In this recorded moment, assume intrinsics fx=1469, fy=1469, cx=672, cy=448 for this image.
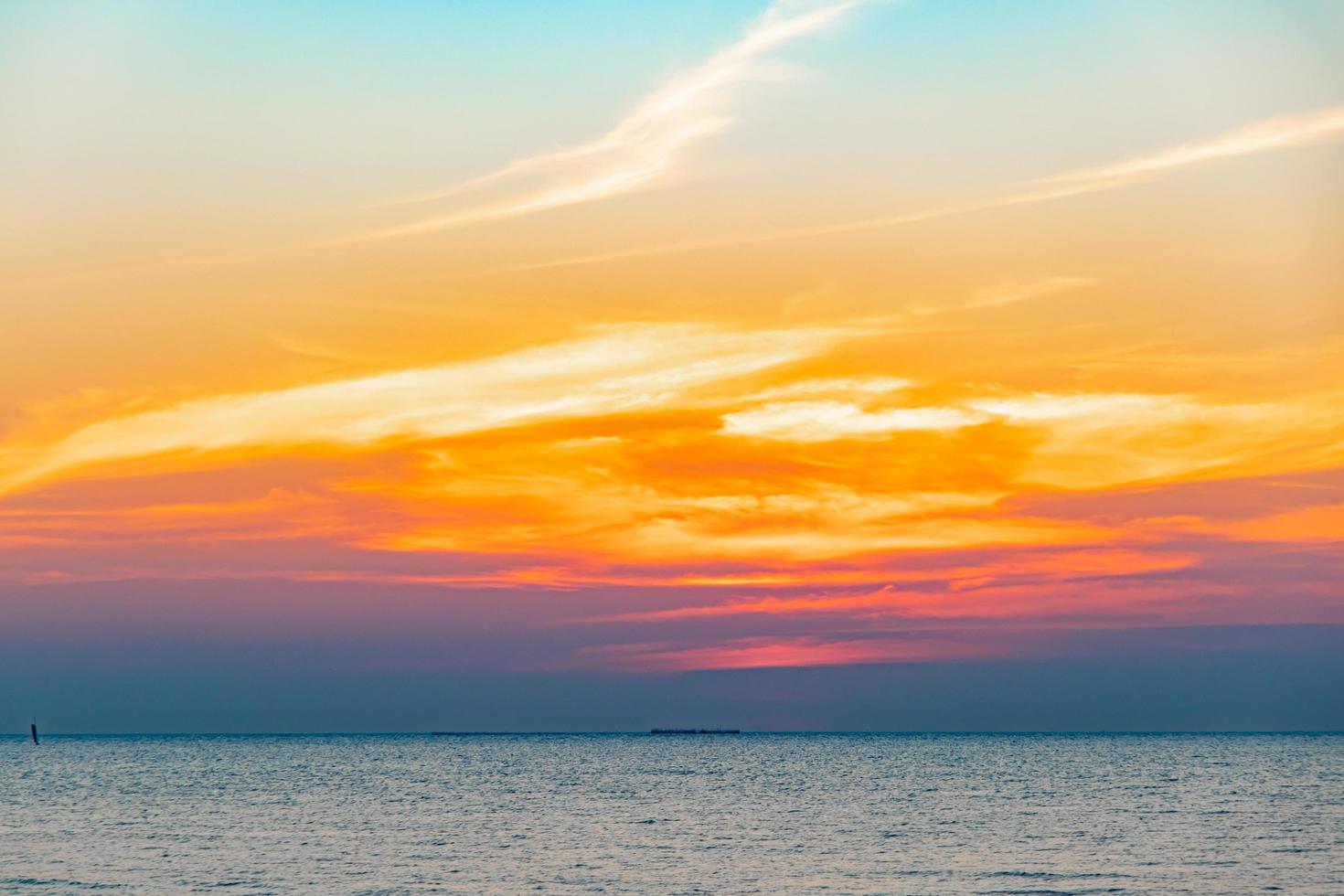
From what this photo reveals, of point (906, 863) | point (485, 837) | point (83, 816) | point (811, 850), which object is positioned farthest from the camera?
point (83, 816)

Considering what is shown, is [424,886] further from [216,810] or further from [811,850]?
[216,810]

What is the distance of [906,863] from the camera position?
80.1 m

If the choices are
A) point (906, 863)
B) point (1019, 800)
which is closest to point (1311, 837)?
point (906, 863)

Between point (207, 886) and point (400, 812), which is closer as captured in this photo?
point (207, 886)

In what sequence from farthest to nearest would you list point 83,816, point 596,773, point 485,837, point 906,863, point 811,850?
1. point 596,773
2. point 83,816
3. point 485,837
4. point 811,850
5. point 906,863

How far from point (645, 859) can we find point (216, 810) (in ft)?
181

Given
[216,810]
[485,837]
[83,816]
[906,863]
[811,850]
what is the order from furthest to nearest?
[216,810] → [83,816] → [485,837] → [811,850] → [906,863]

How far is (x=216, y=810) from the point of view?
122750mm

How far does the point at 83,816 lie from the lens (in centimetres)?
11500

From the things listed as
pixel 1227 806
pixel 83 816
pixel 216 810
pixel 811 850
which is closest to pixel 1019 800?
pixel 1227 806

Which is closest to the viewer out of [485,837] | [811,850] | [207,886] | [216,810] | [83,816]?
[207,886]

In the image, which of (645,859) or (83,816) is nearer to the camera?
(645,859)

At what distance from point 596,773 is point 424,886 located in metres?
128

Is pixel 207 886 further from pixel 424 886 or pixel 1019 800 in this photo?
pixel 1019 800
